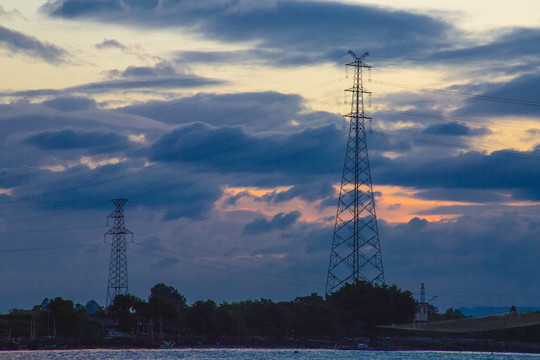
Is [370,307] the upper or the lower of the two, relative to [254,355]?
upper

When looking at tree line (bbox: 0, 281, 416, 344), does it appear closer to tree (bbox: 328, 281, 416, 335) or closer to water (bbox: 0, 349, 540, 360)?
tree (bbox: 328, 281, 416, 335)

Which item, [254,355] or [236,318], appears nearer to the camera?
[254,355]

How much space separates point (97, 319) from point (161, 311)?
1480cm

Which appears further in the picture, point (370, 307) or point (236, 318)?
point (236, 318)

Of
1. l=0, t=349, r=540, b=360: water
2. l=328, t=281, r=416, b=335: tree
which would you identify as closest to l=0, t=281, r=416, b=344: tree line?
l=328, t=281, r=416, b=335: tree

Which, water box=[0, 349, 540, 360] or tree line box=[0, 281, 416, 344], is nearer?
water box=[0, 349, 540, 360]

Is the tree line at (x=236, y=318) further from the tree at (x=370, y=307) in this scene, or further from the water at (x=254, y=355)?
the water at (x=254, y=355)

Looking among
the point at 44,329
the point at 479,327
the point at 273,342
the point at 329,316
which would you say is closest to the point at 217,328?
the point at 273,342

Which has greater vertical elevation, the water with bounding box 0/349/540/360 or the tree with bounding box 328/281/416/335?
the tree with bounding box 328/281/416/335

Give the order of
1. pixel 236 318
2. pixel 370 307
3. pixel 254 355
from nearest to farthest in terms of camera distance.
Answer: pixel 254 355, pixel 370 307, pixel 236 318

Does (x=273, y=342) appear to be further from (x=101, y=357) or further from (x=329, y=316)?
(x=101, y=357)

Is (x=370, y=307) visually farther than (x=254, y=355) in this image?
Yes

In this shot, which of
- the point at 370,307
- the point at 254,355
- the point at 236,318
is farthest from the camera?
the point at 236,318

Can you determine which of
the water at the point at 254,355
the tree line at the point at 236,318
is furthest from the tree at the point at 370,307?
the water at the point at 254,355
